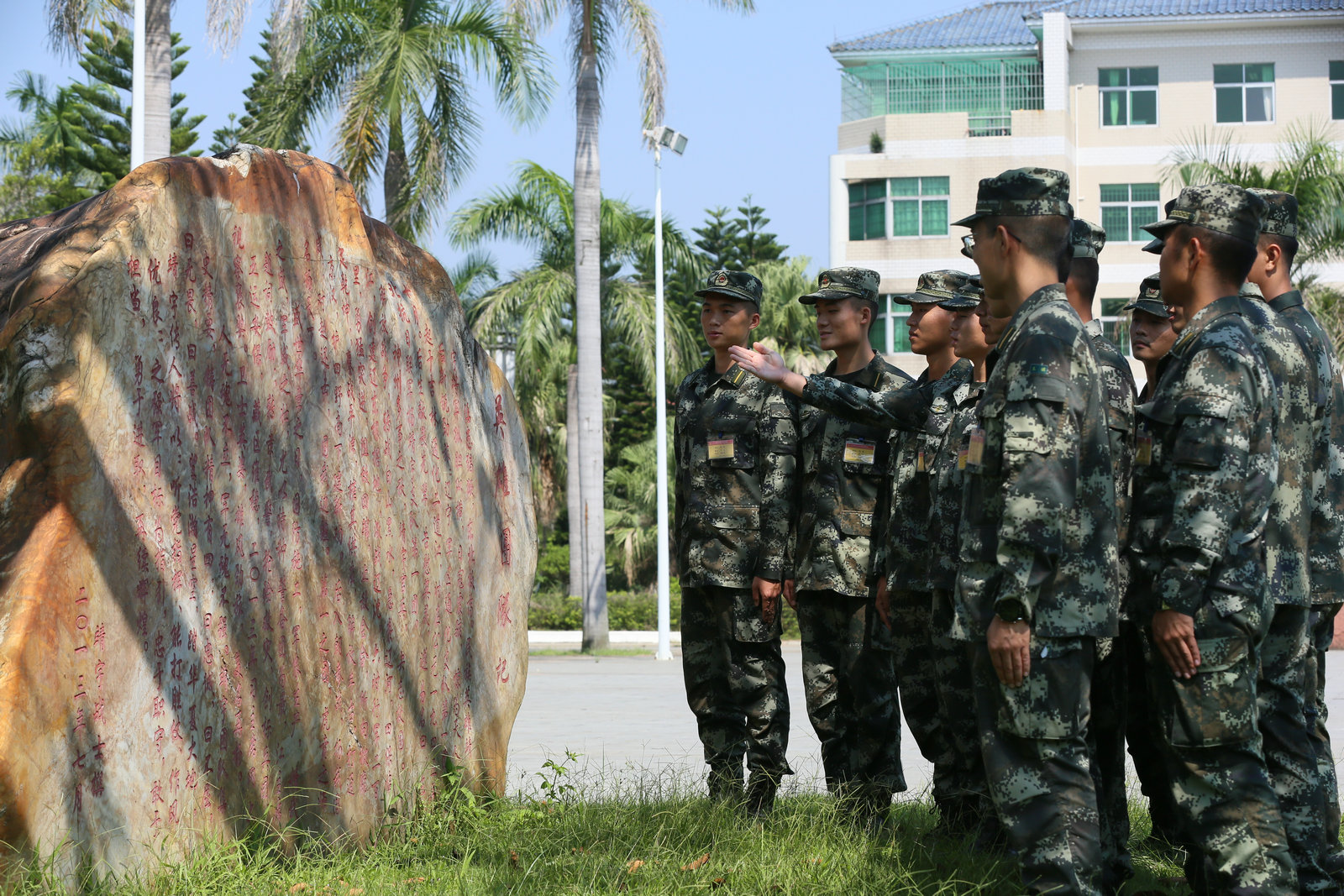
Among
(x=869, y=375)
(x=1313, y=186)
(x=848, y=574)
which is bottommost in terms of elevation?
(x=848, y=574)

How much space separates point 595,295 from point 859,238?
441 inches

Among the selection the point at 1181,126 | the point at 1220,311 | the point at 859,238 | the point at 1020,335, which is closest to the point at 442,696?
the point at 1020,335

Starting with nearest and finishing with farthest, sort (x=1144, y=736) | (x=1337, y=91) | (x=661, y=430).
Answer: (x=1144, y=736) → (x=661, y=430) → (x=1337, y=91)

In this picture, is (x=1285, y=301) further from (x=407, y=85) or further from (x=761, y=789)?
(x=407, y=85)

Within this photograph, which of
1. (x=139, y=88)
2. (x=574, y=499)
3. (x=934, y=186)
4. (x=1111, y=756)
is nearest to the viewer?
(x=1111, y=756)

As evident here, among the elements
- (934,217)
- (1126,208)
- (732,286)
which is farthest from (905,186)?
(732,286)

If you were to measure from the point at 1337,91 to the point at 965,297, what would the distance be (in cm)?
2488

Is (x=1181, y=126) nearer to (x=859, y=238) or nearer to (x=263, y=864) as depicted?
(x=859, y=238)

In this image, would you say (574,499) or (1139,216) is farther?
(1139,216)

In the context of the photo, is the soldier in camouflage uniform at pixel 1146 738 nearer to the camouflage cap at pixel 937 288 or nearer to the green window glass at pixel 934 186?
the camouflage cap at pixel 937 288

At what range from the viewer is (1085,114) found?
26266mm

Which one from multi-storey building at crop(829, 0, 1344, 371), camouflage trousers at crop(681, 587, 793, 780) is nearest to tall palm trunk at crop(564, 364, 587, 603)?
multi-storey building at crop(829, 0, 1344, 371)

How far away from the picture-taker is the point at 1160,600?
314 centimetres

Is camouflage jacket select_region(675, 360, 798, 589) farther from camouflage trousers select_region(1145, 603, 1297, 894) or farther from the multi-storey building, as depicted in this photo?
the multi-storey building
